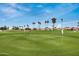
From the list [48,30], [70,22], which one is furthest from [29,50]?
[70,22]

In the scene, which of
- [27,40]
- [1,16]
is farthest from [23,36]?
[1,16]

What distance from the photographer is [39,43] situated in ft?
14.0

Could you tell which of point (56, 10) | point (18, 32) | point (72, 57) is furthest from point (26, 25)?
point (72, 57)

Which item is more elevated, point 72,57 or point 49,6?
point 49,6

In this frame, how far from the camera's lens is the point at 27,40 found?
4.29 metres

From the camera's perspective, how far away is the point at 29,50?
4.23 m

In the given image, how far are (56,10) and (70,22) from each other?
9.3 inches

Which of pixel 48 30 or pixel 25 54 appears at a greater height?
pixel 48 30

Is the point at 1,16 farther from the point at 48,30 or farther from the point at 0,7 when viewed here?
the point at 48,30

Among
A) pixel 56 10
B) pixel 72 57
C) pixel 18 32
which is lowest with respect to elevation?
pixel 72 57

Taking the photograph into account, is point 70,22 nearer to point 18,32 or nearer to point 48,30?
point 48,30

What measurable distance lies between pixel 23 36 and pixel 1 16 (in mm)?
371

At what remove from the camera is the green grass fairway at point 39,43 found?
423cm

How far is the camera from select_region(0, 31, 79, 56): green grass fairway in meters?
4.23
